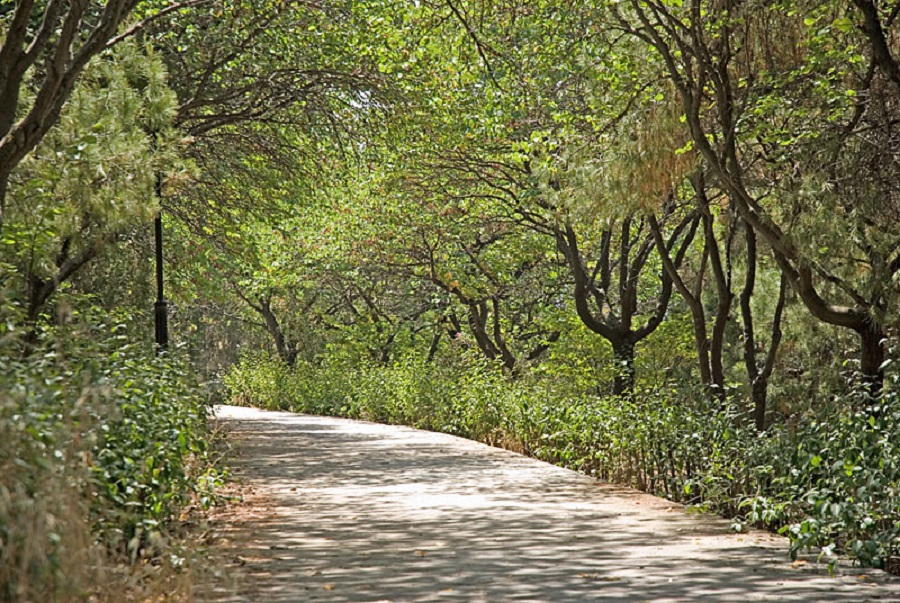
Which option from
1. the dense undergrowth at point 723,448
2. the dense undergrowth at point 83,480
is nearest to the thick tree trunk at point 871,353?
the dense undergrowth at point 723,448

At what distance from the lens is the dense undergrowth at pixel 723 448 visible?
22.7 feet

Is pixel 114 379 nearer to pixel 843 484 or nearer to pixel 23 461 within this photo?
pixel 23 461

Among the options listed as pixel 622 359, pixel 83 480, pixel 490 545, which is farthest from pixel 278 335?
pixel 83 480

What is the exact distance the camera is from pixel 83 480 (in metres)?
4.81

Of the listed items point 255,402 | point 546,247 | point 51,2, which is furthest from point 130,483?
point 255,402

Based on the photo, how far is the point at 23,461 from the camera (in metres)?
4.11

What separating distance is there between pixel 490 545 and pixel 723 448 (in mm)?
2556

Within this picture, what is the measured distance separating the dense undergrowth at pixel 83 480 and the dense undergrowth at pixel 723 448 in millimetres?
4102

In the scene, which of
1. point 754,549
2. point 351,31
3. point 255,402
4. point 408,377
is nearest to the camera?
point 754,549

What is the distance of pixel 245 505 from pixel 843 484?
5.79 meters

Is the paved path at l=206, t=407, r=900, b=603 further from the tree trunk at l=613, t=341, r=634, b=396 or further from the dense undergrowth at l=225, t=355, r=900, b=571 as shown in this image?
the tree trunk at l=613, t=341, r=634, b=396

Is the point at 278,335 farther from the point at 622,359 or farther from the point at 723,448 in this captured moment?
the point at 723,448

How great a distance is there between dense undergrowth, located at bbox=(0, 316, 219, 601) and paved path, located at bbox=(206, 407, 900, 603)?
1.97 feet

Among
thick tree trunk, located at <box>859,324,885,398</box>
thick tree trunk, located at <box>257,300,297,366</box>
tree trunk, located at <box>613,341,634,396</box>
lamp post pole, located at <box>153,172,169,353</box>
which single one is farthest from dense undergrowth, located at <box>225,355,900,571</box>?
thick tree trunk, located at <box>257,300,297,366</box>
